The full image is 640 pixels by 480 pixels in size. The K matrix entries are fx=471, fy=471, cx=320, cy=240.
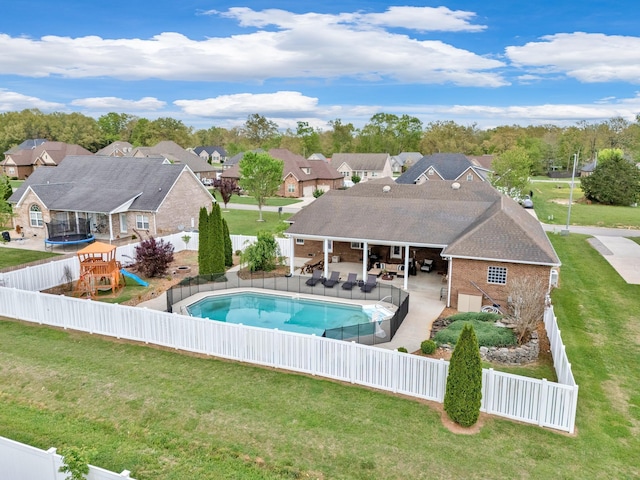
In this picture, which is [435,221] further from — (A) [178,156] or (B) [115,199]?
(A) [178,156]

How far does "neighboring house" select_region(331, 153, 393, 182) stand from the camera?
301ft

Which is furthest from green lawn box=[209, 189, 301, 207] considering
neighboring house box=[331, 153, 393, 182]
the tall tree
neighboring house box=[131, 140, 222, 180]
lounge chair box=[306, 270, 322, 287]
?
lounge chair box=[306, 270, 322, 287]

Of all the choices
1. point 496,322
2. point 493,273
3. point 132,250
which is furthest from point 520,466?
point 132,250

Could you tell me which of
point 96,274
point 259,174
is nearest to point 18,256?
point 96,274

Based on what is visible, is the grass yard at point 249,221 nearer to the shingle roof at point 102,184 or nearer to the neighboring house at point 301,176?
the shingle roof at point 102,184

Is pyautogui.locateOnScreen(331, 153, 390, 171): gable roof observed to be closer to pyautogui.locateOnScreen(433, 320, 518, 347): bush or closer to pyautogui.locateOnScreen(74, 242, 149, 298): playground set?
pyautogui.locateOnScreen(74, 242, 149, 298): playground set

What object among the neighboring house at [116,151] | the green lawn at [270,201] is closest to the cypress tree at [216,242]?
the green lawn at [270,201]

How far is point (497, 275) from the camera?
20.2m

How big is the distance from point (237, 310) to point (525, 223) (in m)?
15.1

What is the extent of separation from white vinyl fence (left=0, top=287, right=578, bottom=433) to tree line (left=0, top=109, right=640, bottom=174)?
3904 inches

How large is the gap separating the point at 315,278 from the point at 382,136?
12259 cm

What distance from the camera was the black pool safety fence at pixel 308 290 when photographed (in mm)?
17797

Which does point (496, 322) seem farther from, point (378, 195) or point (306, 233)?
point (378, 195)

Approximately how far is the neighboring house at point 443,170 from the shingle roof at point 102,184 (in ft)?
91.0
